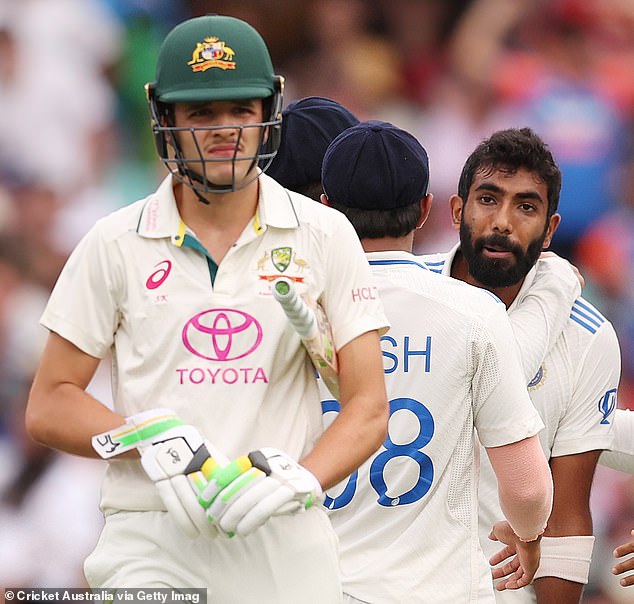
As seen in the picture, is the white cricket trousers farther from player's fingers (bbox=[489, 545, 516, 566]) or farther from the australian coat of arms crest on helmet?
player's fingers (bbox=[489, 545, 516, 566])

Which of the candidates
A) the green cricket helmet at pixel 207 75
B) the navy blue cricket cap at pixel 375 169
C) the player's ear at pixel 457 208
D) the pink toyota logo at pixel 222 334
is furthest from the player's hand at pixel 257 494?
the player's ear at pixel 457 208

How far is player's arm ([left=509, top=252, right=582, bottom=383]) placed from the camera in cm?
392

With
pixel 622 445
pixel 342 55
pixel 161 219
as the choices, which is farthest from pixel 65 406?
pixel 342 55

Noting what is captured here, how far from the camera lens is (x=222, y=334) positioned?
2.77 m

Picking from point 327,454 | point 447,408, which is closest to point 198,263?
point 327,454

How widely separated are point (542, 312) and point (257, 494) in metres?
1.78

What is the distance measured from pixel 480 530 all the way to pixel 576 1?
511cm

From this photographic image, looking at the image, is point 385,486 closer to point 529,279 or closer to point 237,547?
point 237,547

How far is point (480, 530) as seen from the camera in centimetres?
392

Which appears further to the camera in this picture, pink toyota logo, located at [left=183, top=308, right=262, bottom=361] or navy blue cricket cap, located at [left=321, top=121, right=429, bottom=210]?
navy blue cricket cap, located at [left=321, top=121, right=429, bottom=210]

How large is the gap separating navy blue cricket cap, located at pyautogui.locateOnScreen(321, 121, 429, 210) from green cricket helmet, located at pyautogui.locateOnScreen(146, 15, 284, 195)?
26.7 inches

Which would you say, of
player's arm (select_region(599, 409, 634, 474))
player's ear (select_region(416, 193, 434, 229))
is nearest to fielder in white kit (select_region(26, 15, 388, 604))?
player's ear (select_region(416, 193, 434, 229))

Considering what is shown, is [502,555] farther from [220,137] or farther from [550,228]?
[220,137]

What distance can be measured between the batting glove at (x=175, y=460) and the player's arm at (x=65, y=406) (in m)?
0.09
